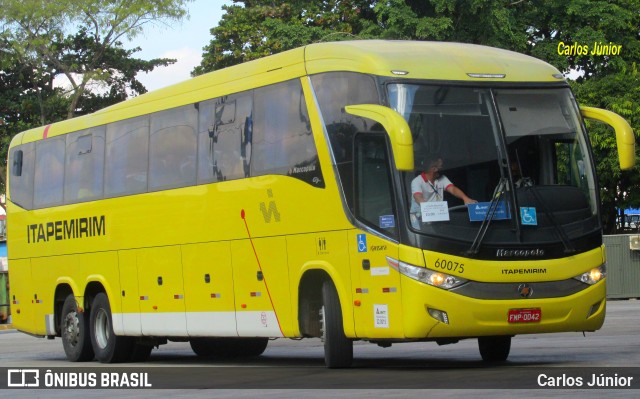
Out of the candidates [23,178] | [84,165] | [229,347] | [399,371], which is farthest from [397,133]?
[23,178]

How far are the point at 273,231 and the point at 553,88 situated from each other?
3852 millimetres

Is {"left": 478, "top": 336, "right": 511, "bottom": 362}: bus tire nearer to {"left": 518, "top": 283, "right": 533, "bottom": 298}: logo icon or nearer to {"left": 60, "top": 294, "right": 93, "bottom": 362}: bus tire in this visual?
{"left": 518, "top": 283, "right": 533, "bottom": 298}: logo icon

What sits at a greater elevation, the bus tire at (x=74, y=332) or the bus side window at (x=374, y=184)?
the bus side window at (x=374, y=184)

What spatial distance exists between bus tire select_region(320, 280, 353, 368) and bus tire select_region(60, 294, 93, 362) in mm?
7062

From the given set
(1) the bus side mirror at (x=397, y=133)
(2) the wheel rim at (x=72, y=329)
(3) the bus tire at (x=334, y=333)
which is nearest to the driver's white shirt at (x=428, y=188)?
(1) the bus side mirror at (x=397, y=133)

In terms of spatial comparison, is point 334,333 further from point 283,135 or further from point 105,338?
point 105,338

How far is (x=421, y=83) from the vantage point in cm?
1473

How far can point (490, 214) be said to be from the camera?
47.1ft

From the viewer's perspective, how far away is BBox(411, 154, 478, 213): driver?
14.3 m

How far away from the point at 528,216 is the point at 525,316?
1.07m

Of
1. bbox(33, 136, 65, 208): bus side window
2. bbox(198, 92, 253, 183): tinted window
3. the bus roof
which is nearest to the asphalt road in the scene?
bbox(198, 92, 253, 183): tinted window

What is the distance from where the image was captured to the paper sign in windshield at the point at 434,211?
1424cm

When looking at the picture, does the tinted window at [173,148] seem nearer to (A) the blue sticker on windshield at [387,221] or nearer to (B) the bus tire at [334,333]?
(B) the bus tire at [334,333]

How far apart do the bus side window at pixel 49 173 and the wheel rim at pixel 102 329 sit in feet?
7.48
